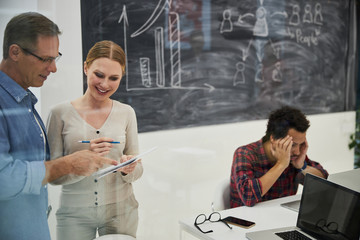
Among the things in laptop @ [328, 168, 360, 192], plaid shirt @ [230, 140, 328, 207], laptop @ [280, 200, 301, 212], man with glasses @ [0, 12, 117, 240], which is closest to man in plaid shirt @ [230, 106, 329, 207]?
plaid shirt @ [230, 140, 328, 207]

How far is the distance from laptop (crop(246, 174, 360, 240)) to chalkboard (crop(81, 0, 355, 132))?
0.91m

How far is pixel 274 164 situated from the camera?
234cm

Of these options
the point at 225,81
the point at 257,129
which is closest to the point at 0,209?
the point at 225,81

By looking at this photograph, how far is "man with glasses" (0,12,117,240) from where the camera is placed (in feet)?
5.30

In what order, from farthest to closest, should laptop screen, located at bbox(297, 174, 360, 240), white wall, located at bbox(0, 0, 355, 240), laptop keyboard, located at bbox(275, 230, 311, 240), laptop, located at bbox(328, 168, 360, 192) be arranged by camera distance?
laptop, located at bbox(328, 168, 360, 192), white wall, located at bbox(0, 0, 355, 240), laptop keyboard, located at bbox(275, 230, 311, 240), laptop screen, located at bbox(297, 174, 360, 240)

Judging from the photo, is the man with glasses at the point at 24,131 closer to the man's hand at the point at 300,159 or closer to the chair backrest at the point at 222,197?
the chair backrest at the point at 222,197

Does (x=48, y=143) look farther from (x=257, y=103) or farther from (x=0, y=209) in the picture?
(x=257, y=103)

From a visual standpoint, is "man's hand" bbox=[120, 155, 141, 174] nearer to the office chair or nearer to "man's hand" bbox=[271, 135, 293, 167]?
the office chair

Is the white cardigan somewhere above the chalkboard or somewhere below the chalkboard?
below

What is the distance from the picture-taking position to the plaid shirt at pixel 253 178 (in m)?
2.06

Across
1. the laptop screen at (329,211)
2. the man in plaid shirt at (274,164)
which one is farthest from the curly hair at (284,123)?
the laptop screen at (329,211)

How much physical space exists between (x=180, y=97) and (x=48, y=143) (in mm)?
911

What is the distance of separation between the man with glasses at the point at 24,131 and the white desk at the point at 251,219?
A: 2.40ft

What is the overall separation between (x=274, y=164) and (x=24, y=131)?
1.50m
